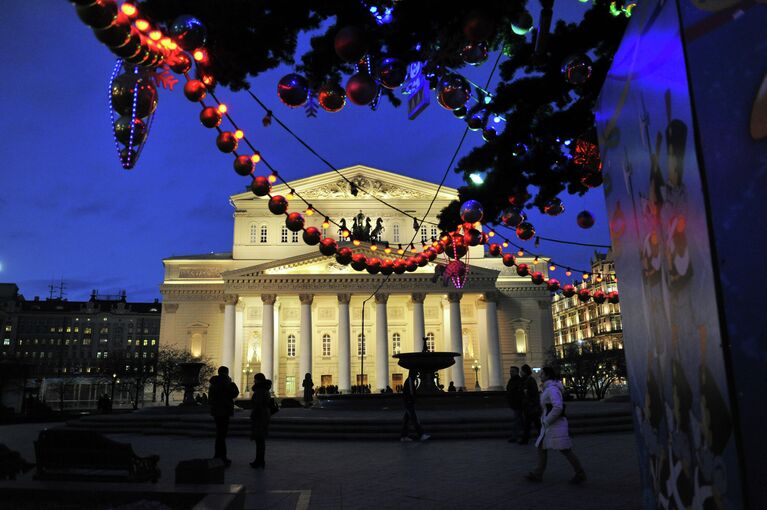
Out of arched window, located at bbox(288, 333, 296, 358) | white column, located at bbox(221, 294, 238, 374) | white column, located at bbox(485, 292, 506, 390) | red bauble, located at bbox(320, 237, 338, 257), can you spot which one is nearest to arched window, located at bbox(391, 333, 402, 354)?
white column, located at bbox(485, 292, 506, 390)

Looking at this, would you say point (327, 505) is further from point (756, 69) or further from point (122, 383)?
point (122, 383)

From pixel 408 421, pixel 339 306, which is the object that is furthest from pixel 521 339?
pixel 408 421

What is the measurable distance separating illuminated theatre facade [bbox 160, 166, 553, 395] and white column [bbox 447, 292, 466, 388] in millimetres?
81

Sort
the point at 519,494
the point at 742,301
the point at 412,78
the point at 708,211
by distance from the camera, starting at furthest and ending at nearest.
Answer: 1. the point at 519,494
2. the point at 412,78
3. the point at 708,211
4. the point at 742,301

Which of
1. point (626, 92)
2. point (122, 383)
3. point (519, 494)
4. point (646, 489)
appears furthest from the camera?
point (122, 383)

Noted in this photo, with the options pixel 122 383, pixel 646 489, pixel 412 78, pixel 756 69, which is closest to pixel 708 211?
pixel 756 69

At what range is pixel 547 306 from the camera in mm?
52750

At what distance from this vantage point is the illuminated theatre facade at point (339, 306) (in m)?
45.2

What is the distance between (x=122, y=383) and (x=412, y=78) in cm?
5225

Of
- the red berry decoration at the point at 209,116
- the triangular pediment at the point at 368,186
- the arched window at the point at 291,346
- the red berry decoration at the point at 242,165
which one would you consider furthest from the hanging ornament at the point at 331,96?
the triangular pediment at the point at 368,186

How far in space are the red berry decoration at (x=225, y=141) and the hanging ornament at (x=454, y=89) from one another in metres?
3.25

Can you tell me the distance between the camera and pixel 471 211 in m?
7.81

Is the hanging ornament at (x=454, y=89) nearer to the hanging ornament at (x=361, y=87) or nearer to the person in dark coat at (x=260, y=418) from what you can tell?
the hanging ornament at (x=361, y=87)

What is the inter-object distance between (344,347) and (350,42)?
133 ft
